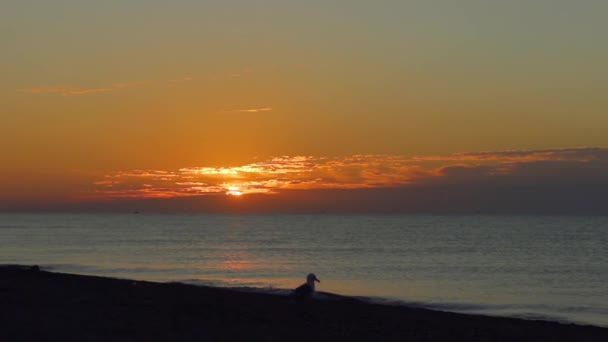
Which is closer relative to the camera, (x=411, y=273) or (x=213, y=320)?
(x=213, y=320)

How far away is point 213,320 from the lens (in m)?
15.9

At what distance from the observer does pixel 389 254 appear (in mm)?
63156

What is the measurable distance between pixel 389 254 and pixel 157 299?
4552 centimetres

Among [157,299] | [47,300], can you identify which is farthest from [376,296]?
[47,300]

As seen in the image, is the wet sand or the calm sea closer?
the wet sand

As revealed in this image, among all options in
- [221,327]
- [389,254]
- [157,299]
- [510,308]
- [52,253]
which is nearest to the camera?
[221,327]

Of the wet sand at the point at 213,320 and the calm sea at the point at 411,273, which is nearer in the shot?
the wet sand at the point at 213,320

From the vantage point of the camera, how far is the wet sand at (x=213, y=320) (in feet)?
45.4

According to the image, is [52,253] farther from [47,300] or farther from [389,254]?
[47,300]

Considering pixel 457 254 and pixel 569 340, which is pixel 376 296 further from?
pixel 457 254

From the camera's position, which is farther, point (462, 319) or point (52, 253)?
point (52, 253)

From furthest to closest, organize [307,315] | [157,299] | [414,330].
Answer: [157,299], [307,315], [414,330]

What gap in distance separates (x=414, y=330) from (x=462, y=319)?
3498 mm

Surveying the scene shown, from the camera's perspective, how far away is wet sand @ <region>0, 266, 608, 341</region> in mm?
13852
